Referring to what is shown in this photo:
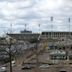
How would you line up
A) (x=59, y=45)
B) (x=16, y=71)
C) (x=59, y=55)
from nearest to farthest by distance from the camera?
1. (x=16, y=71)
2. (x=59, y=55)
3. (x=59, y=45)

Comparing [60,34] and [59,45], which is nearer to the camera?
[59,45]

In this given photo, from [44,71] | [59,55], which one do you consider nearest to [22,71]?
[44,71]

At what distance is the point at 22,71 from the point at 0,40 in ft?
133

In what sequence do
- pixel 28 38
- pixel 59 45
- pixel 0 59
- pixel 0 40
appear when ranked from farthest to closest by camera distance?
pixel 28 38 → pixel 59 45 → pixel 0 40 → pixel 0 59

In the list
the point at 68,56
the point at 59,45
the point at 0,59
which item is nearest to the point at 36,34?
the point at 59,45

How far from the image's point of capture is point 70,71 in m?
32.0

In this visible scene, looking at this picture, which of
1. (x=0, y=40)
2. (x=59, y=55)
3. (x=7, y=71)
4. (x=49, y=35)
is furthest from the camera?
(x=49, y=35)

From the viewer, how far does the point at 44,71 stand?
32.8m

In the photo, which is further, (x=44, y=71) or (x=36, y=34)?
(x=36, y=34)

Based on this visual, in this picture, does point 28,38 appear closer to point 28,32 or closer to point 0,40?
point 28,32

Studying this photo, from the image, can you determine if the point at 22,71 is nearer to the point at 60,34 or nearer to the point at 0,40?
the point at 0,40

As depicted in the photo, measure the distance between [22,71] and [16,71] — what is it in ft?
2.74

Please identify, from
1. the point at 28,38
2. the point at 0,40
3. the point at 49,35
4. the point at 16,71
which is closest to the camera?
the point at 16,71

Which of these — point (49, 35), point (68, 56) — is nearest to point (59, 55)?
point (68, 56)
